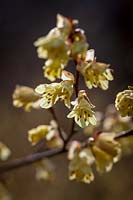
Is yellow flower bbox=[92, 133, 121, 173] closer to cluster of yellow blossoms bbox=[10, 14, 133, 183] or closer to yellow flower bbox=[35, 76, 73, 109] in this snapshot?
cluster of yellow blossoms bbox=[10, 14, 133, 183]

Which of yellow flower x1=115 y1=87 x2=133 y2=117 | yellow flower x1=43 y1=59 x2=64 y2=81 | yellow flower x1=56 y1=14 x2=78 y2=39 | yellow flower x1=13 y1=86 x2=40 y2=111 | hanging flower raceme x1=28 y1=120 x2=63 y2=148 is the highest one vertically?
yellow flower x1=56 y1=14 x2=78 y2=39

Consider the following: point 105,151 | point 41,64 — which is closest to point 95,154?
point 105,151

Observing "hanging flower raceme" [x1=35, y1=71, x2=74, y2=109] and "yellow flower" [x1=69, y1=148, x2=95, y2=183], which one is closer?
"hanging flower raceme" [x1=35, y1=71, x2=74, y2=109]

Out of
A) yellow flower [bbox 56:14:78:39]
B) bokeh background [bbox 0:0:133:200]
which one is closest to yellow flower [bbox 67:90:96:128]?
yellow flower [bbox 56:14:78:39]

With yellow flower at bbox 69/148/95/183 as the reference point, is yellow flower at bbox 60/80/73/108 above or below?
above

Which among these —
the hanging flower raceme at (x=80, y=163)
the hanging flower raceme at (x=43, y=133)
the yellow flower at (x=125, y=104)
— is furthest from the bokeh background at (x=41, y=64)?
the yellow flower at (x=125, y=104)

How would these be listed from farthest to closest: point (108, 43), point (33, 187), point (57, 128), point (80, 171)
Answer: point (108, 43), point (33, 187), point (57, 128), point (80, 171)
